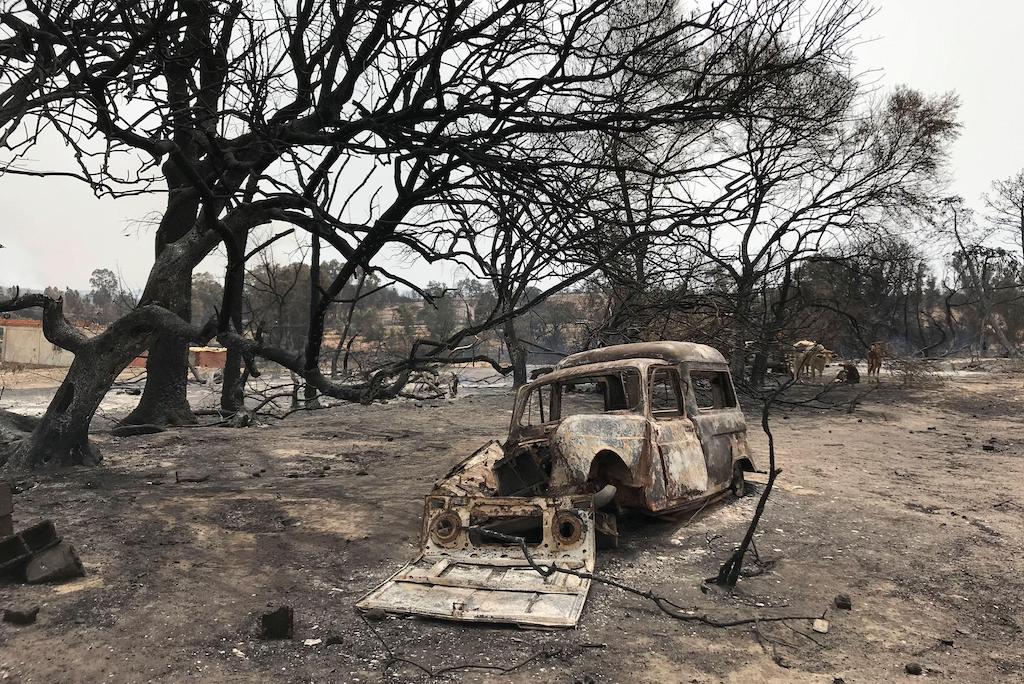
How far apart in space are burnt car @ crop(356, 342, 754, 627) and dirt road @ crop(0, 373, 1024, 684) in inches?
11.9

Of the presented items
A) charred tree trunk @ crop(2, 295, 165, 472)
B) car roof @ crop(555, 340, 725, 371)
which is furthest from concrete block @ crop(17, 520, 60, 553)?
car roof @ crop(555, 340, 725, 371)

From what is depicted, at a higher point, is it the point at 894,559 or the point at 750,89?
the point at 750,89

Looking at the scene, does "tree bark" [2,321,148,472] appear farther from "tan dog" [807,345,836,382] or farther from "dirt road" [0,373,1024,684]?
"tan dog" [807,345,836,382]

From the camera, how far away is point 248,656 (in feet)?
12.1

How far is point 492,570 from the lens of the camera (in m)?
4.84

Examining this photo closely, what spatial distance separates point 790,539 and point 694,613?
2.24 m

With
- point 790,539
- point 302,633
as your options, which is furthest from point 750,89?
point 302,633

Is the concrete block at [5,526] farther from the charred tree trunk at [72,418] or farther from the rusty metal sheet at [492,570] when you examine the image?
the charred tree trunk at [72,418]

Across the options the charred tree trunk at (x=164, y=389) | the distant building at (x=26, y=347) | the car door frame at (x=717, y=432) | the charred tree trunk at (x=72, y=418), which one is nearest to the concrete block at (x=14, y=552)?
the charred tree trunk at (x=72, y=418)

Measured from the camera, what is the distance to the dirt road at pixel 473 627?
3.60 metres

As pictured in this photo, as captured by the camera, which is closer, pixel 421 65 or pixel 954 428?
pixel 421 65

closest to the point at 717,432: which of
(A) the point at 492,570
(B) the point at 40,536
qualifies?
(A) the point at 492,570

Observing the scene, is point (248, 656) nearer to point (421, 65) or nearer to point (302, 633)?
point (302, 633)

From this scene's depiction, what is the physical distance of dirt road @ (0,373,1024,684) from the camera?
360 cm
